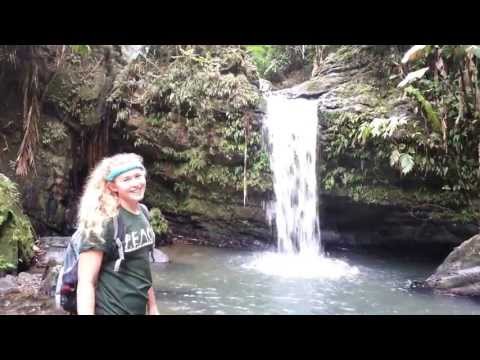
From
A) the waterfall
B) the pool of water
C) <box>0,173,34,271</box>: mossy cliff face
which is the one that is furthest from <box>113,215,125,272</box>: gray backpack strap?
the waterfall

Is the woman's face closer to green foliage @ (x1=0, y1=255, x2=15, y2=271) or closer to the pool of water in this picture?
the pool of water

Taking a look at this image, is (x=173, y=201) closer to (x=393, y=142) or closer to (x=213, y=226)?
(x=213, y=226)

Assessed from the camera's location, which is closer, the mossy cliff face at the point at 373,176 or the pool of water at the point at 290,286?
the pool of water at the point at 290,286

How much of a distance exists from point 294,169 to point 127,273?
744 cm

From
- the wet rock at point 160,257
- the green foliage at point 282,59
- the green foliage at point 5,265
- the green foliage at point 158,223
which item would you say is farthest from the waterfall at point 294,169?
the green foliage at point 282,59

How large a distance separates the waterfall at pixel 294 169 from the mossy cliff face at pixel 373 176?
0.28 metres

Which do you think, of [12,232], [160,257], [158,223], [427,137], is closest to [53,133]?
[158,223]

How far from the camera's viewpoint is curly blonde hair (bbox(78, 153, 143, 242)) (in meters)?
2.08

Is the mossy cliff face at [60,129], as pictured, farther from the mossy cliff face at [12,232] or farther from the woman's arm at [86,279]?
the woman's arm at [86,279]

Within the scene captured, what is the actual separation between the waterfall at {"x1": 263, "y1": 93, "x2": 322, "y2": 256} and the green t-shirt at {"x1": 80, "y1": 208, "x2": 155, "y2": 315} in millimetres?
7296

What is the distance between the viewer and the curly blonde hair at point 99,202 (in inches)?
81.8

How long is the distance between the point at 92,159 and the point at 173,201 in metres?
2.11

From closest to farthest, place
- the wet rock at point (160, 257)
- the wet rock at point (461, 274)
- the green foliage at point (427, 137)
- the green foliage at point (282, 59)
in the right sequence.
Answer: the wet rock at point (461, 274), the green foliage at point (427, 137), the wet rock at point (160, 257), the green foliage at point (282, 59)

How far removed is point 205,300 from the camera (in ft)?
19.9
